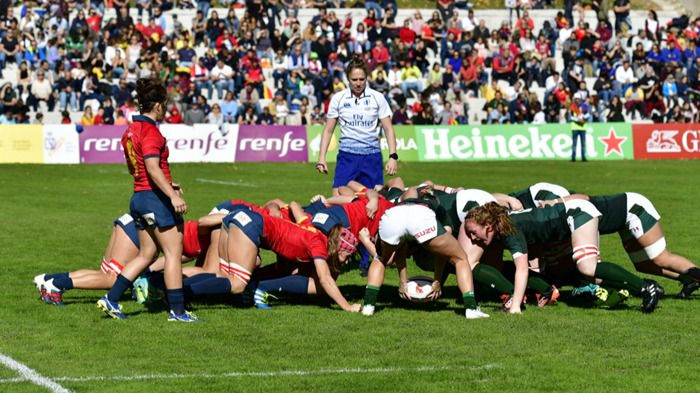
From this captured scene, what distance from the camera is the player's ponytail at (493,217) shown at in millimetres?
11227

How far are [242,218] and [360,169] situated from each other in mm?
3986

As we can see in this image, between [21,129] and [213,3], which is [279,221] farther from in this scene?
[213,3]

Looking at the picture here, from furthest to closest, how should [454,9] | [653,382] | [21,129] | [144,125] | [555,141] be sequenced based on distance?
[454,9] < [555,141] < [21,129] < [144,125] < [653,382]

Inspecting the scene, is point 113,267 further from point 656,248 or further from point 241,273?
point 656,248

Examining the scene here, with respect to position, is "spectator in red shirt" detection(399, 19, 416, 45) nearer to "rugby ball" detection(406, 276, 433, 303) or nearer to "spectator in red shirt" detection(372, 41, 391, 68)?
"spectator in red shirt" detection(372, 41, 391, 68)

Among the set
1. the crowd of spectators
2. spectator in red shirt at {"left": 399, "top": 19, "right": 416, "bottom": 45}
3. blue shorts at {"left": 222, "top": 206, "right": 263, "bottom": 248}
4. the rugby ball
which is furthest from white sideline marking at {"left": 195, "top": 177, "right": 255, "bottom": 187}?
spectator in red shirt at {"left": 399, "top": 19, "right": 416, "bottom": 45}

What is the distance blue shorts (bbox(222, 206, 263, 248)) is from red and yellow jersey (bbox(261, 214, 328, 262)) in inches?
3.3

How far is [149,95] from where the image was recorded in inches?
427

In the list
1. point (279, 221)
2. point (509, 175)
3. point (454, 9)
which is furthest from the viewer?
point (454, 9)

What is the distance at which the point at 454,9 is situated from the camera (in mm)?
48469

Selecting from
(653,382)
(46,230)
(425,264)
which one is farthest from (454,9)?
(653,382)

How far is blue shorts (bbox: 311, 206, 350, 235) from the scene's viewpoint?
12.3m

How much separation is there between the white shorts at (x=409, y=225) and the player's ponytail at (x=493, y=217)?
371 mm

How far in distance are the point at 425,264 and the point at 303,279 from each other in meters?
1.32
